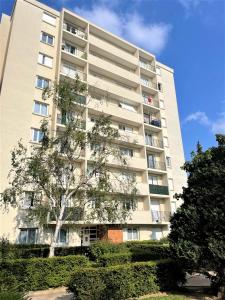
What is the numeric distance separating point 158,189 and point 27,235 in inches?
638

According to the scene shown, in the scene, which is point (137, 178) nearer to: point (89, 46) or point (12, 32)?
point (89, 46)

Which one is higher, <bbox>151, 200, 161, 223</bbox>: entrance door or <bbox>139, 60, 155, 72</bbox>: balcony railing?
<bbox>139, 60, 155, 72</bbox>: balcony railing

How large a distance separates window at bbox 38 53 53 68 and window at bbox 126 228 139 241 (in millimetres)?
20311

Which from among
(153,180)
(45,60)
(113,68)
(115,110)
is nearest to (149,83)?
(113,68)

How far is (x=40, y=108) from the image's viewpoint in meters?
27.3

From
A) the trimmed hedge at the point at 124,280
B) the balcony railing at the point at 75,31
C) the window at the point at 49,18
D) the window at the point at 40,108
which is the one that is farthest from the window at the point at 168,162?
the trimmed hedge at the point at 124,280

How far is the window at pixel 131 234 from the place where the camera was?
94.5 feet

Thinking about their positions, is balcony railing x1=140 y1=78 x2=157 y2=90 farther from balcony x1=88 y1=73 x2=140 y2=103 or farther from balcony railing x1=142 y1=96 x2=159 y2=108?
balcony x1=88 y1=73 x2=140 y2=103

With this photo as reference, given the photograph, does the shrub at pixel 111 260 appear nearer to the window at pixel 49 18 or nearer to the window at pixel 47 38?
the window at pixel 47 38

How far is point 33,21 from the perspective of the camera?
1195 inches

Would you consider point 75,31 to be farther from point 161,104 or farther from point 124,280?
point 124,280

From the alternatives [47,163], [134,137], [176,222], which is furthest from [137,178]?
[176,222]

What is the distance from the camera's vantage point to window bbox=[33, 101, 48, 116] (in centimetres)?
2695

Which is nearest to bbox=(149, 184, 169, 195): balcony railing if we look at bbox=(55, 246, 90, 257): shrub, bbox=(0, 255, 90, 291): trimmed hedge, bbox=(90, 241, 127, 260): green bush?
bbox=(90, 241, 127, 260): green bush
